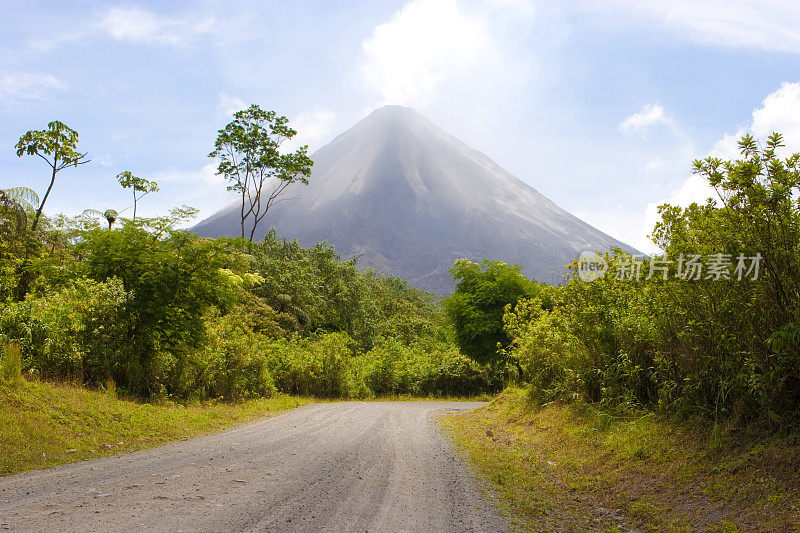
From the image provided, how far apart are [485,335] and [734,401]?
1942cm

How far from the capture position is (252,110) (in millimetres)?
37719

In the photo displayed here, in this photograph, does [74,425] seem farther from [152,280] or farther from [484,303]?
[484,303]

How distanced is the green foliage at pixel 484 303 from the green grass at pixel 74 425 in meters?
15.2

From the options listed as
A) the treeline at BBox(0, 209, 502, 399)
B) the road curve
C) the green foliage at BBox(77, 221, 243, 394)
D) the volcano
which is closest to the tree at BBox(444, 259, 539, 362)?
the treeline at BBox(0, 209, 502, 399)

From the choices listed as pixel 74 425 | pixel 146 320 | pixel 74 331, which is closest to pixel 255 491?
pixel 74 425

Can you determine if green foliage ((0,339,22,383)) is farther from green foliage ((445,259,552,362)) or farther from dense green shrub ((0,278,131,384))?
green foliage ((445,259,552,362))

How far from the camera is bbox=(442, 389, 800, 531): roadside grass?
4.97 meters

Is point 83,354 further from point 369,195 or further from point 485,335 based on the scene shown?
point 369,195

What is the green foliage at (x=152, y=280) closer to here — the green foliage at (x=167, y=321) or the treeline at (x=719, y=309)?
the green foliage at (x=167, y=321)

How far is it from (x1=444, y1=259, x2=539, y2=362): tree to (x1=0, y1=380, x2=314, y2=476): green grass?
15254mm

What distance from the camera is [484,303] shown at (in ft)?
84.4

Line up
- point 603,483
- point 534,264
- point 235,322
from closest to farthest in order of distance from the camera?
point 603,483
point 235,322
point 534,264

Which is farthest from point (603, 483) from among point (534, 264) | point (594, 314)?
point (534, 264)

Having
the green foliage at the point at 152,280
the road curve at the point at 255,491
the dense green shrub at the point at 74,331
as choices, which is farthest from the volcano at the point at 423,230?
the road curve at the point at 255,491
